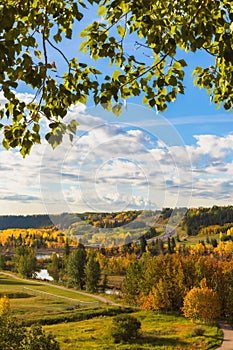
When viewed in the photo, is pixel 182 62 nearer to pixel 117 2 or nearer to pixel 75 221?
pixel 117 2

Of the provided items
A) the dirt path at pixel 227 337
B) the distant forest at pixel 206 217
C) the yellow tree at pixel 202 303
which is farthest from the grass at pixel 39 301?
the distant forest at pixel 206 217

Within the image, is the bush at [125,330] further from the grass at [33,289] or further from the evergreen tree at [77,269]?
the evergreen tree at [77,269]

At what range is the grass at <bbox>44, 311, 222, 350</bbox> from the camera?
35.2m

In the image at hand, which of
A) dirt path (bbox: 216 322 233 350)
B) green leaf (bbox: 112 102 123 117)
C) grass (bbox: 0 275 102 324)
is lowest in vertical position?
grass (bbox: 0 275 102 324)

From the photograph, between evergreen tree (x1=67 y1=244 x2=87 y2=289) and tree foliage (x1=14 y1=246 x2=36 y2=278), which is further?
tree foliage (x1=14 y1=246 x2=36 y2=278)

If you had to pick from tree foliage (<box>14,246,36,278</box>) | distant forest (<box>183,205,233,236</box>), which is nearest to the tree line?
tree foliage (<box>14,246,36,278</box>)

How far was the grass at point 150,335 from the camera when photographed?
35.2 meters

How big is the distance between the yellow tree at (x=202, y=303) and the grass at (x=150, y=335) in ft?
3.73

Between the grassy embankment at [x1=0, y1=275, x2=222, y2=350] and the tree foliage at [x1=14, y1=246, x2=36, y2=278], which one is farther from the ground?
the tree foliage at [x1=14, y1=246, x2=36, y2=278]

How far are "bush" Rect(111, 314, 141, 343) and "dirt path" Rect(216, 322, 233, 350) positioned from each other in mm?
7542

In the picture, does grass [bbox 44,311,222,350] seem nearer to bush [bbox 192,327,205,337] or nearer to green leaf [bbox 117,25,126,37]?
bush [bbox 192,327,205,337]

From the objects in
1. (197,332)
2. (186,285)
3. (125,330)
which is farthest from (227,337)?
(125,330)

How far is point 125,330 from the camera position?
37844 mm

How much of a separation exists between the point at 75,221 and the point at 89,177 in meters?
1.57
